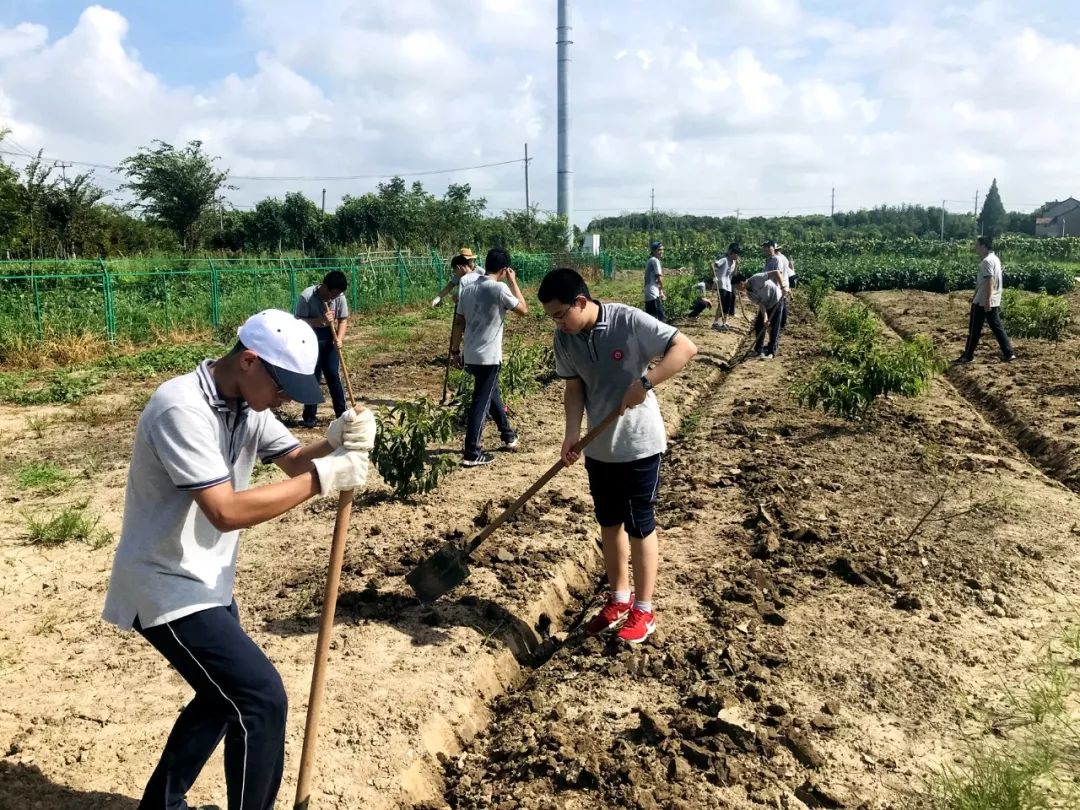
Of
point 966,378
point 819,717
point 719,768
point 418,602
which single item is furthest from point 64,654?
point 966,378

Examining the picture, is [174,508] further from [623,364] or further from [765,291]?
[765,291]

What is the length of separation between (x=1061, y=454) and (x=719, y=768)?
5.80 m

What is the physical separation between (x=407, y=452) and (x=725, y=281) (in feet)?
37.3

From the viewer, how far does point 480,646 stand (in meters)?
3.87

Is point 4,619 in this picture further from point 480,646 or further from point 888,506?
point 888,506

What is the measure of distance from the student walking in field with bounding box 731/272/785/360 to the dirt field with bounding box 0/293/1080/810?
5.85 metres

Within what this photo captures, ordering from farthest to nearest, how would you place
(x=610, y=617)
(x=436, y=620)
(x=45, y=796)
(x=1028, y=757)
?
(x=436, y=620), (x=610, y=617), (x=1028, y=757), (x=45, y=796)

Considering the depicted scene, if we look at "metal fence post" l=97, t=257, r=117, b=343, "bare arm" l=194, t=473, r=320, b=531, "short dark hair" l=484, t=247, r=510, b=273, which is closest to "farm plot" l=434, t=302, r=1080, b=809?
"bare arm" l=194, t=473, r=320, b=531

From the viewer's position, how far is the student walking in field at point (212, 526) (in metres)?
2.02

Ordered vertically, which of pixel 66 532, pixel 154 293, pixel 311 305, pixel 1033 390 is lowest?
pixel 66 532

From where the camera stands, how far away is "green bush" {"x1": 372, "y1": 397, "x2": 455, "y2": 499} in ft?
17.9

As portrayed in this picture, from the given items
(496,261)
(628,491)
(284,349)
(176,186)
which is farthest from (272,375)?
(176,186)

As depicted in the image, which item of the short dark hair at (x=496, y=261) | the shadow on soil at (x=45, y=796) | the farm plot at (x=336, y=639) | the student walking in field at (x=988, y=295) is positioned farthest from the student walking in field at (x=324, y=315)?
the student walking in field at (x=988, y=295)

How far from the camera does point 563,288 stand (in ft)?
11.2
